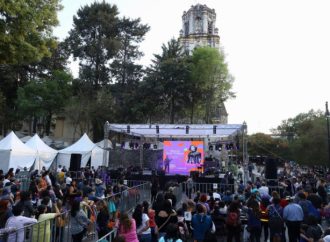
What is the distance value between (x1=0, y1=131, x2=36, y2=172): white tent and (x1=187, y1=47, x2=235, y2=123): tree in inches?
784

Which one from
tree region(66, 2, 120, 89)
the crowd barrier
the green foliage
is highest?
tree region(66, 2, 120, 89)

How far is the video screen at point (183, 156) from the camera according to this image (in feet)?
71.9

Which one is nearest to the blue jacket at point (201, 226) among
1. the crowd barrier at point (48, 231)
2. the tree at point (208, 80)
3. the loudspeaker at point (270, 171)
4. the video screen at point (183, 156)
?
the crowd barrier at point (48, 231)

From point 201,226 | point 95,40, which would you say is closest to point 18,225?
point 201,226

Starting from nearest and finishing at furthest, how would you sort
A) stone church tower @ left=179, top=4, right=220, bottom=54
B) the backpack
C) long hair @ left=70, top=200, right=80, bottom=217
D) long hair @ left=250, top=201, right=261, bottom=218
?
long hair @ left=70, top=200, right=80, bottom=217, the backpack, long hair @ left=250, top=201, right=261, bottom=218, stone church tower @ left=179, top=4, right=220, bottom=54

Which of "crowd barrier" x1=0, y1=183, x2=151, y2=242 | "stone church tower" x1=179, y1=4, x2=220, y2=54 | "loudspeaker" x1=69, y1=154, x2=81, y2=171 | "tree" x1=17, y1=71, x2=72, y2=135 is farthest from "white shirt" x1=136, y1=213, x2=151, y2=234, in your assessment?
"stone church tower" x1=179, y1=4, x2=220, y2=54

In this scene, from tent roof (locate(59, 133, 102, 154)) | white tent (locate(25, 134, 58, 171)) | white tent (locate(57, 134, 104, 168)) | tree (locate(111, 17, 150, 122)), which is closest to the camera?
white tent (locate(25, 134, 58, 171))

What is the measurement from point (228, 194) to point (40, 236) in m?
5.46

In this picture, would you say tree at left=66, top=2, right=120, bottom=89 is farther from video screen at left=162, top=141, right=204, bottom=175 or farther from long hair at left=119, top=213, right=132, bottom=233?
long hair at left=119, top=213, right=132, bottom=233

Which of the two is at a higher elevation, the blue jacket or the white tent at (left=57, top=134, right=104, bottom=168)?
the white tent at (left=57, top=134, right=104, bottom=168)

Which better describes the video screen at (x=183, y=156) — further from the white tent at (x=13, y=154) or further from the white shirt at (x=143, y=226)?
the white shirt at (x=143, y=226)

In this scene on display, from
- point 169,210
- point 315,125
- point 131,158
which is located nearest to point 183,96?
point 131,158

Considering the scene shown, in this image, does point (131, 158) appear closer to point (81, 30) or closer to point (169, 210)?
point (81, 30)

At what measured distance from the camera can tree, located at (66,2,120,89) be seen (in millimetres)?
36906
